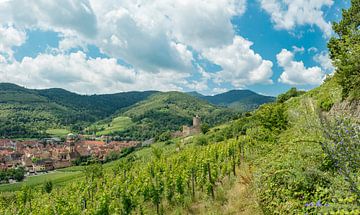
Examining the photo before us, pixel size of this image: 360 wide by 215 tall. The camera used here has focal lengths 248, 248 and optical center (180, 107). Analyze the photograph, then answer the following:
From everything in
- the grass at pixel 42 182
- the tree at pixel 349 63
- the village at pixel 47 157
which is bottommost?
the grass at pixel 42 182

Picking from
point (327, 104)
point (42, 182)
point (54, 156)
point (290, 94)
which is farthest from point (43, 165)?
point (327, 104)

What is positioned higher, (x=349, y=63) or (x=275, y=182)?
(x=349, y=63)

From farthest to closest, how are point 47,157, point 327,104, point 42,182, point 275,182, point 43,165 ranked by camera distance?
point 47,157, point 43,165, point 42,182, point 327,104, point 275,182

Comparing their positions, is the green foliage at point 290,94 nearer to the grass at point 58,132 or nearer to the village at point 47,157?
the village at point 47,157

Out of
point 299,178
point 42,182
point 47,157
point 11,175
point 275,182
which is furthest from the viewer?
point 47,157

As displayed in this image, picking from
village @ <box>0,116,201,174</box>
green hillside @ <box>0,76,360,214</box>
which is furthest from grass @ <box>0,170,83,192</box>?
green hillside @ <box>0,76,360,214</box>

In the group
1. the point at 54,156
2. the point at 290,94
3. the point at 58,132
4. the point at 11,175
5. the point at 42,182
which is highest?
the point at 290,94

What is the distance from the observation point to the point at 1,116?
7598 inches

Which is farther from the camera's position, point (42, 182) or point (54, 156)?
point (54, 156)

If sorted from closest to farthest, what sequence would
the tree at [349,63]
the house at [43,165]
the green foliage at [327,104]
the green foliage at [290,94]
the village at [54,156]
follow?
the tree at [349,63] → the green foliage at [327,104] → the green foliage at [290,94] → the house at [43,165] → the village at [54,156]

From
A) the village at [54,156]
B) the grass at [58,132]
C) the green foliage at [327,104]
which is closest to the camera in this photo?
the green foliage at [327,104]

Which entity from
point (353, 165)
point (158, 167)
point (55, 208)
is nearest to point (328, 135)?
point (353, 165)

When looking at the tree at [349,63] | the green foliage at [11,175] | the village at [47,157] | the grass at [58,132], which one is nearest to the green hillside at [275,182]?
the tree at [349,63]

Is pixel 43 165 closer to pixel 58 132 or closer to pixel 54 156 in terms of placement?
pixel 54 156
